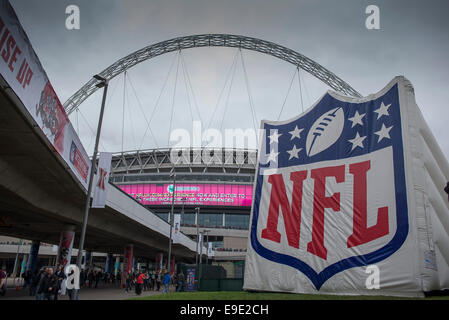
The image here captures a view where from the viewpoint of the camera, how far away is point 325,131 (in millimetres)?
15227

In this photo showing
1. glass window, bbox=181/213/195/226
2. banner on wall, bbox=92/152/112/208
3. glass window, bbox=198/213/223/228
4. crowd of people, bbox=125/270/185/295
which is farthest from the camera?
glass window, bbox=181/213/195/226

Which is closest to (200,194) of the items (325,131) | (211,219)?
(211,219)

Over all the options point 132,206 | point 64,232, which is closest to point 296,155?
point 132,206

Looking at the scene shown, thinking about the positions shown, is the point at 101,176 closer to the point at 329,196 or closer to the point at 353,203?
the point at 329,196

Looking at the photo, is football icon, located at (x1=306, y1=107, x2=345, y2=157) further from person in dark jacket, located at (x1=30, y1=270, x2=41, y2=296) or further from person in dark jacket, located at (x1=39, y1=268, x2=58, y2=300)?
person in dark jacket, located at (x1=30, y1=270, x2=41, y2=296)

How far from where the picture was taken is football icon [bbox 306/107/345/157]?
14836mm

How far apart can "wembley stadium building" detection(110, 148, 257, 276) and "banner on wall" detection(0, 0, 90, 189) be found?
7594 cm

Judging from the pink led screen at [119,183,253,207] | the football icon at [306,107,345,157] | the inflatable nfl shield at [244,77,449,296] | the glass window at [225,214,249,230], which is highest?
the pink led screen at [119,183,253,207]

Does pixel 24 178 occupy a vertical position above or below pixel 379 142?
below

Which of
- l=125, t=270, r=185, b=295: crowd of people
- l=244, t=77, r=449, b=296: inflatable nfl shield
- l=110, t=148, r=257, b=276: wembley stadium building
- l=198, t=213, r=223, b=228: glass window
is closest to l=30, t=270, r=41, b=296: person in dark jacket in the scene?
l=125, t=270, r=185, b=295: crowd of people

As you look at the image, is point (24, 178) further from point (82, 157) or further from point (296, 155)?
point (296, 155)

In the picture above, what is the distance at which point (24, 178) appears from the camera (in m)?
16.5

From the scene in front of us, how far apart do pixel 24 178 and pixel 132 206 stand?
11.1 meters

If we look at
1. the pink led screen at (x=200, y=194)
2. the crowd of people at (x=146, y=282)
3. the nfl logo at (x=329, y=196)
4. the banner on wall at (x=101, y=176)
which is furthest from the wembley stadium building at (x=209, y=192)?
the nfl logo at (x=329, y=196)
